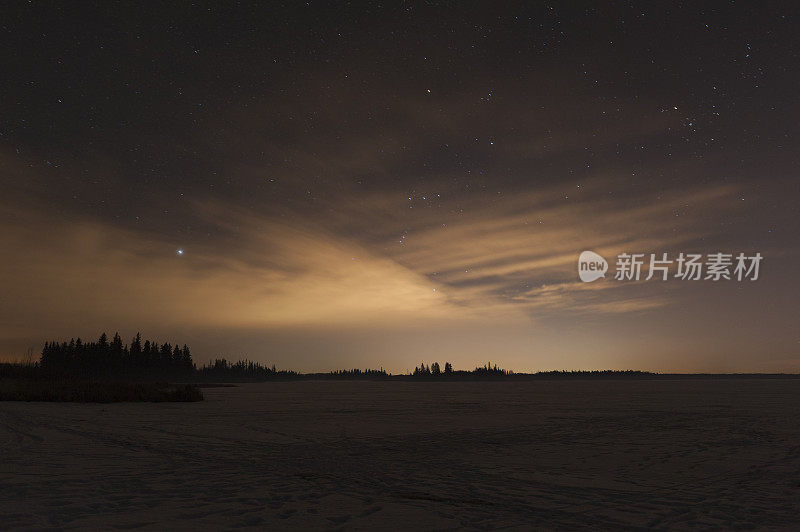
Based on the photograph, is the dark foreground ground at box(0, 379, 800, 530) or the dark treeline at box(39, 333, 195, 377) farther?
the dark treeline at box(39, 333, 195, 377)

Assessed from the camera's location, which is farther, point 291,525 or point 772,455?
point 772,455

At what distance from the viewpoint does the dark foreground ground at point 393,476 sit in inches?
303

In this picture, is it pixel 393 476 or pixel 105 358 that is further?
pixel 105 358

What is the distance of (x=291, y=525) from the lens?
734 cm

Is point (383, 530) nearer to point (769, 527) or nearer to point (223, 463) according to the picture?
point (769, 527)

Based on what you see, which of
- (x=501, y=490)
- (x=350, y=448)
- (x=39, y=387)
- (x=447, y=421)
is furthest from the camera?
(x=39, y=387)

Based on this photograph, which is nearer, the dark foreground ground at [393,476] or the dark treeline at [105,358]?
the dark foreground ground at [393,476]

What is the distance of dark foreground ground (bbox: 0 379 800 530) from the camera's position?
25.2ft

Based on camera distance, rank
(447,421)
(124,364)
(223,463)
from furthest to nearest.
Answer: (124,364), (447,421), (223,463)

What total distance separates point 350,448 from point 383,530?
7.29 meters

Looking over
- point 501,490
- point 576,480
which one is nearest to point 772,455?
point 576,480

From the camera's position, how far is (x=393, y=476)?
10.6 metres

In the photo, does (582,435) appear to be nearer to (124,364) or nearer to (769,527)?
(769,527)

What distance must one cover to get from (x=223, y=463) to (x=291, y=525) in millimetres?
5290
